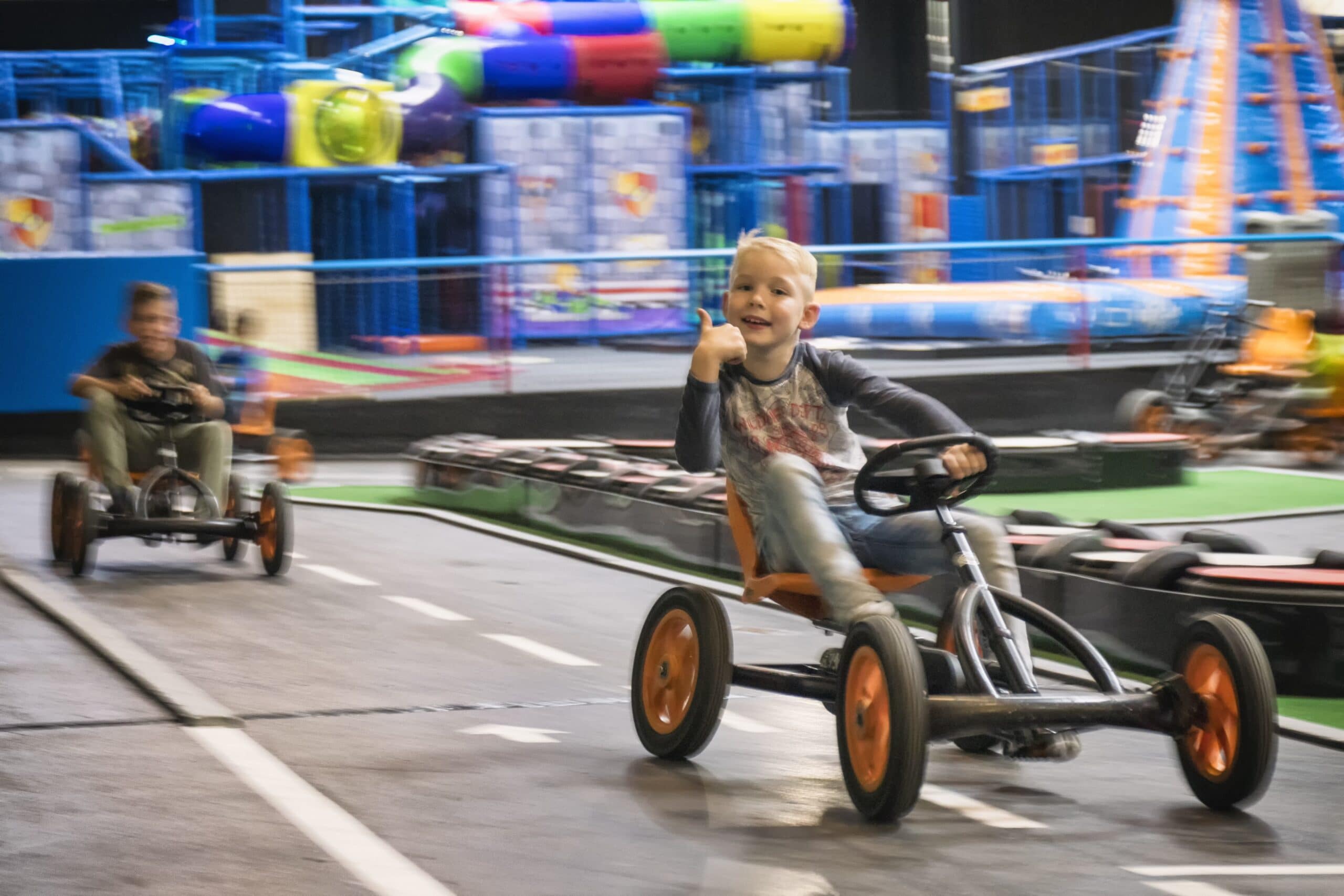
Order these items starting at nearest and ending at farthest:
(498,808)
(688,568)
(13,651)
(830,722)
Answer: (498,808)
(830,722)
(13,651)
(688,568)

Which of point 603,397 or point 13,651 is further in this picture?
point 603,397

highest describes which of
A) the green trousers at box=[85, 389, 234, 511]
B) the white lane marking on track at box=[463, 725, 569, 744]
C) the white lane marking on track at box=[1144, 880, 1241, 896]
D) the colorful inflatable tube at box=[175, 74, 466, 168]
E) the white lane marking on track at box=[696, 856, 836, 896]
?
the colorful inflatable tube at box=[175, 74, 466, 168]

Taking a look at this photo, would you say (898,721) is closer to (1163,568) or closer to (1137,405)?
(1163,568)

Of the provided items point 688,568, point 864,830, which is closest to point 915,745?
point 864,830

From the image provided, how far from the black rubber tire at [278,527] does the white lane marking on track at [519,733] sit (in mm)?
2867

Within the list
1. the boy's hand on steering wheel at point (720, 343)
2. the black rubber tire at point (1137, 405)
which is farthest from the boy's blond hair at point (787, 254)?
the black rubber tire at point (1137, 405)

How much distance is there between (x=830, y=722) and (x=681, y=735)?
746 mm

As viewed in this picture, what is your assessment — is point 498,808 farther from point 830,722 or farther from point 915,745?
point 830,722

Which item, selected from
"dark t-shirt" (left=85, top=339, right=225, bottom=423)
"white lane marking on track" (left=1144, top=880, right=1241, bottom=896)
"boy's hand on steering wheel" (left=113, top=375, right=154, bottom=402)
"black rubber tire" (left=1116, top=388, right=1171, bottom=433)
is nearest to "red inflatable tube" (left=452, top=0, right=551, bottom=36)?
"black rubber tire" (left=1116, top=388, right=1171, bottom=433)

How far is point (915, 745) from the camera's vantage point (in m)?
3.62

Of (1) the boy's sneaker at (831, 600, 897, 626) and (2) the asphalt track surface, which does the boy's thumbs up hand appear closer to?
(1) the boy's sneaker at (831, 600, 897, 626)

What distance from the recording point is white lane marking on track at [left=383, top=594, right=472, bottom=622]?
6.66 meters

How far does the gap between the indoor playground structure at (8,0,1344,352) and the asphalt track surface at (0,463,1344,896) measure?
7.28 metres

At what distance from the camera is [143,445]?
7793 mm
